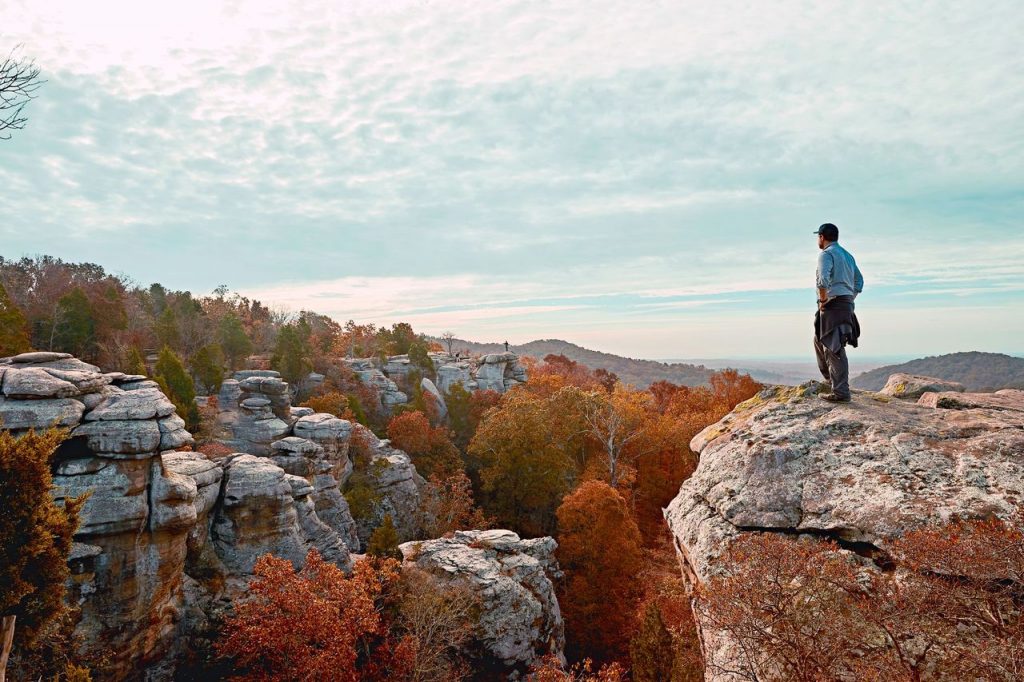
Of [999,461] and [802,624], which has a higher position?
[999,461]

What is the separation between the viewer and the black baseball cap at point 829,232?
23.2 ft

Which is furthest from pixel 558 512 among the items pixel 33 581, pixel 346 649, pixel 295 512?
pixel 33 581

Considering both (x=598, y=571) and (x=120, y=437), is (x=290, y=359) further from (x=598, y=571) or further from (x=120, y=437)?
(x=598, y=571)

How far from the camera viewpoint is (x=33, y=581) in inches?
375

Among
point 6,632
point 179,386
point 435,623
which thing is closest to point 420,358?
point 179,386

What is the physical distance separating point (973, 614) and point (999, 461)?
1641mm

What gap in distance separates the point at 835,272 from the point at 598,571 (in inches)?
888

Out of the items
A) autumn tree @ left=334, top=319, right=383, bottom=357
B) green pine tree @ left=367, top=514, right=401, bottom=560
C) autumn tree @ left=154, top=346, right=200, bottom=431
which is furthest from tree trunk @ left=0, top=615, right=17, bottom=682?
autumn tree @ left=334, top=319, right=383, bottom=357

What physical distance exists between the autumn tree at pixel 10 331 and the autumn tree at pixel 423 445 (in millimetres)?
22193

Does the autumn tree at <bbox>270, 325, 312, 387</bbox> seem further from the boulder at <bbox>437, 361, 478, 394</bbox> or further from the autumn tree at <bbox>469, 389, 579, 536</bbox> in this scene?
the autumn tree at <bbox>469, 389, 579, 536</bbox>

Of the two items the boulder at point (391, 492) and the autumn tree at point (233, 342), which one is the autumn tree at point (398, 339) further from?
the boulder at point (391, 492)

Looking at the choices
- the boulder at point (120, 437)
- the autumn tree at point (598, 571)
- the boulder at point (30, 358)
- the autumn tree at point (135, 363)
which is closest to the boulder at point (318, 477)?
the autumn tree at point (135, 363)

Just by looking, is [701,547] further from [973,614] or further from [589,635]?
[589,635]

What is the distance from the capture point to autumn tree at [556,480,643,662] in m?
23.9
